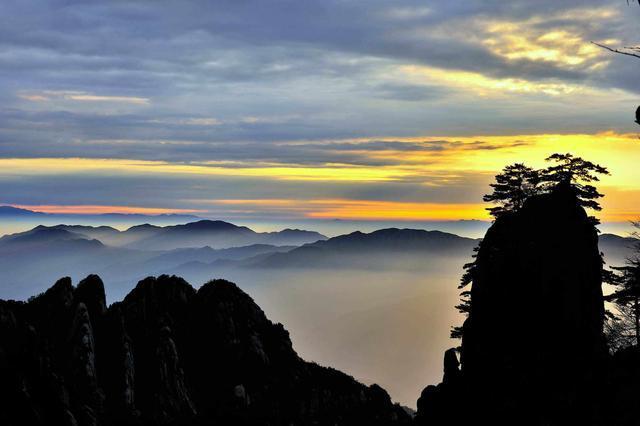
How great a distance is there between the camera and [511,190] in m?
66.6

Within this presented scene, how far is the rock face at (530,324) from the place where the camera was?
4103 cm

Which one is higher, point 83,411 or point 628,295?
point 628,295

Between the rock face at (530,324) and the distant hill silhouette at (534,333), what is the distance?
0.21ft

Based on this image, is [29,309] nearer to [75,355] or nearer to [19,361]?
[75,355]

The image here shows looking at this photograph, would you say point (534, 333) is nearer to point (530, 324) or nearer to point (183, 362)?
point (530, 324)

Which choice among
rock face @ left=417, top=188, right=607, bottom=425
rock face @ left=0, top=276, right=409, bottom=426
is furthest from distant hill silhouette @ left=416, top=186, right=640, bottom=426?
rock face @ left=0, top=276, right=409, bottom=426

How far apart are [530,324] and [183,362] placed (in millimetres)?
29561

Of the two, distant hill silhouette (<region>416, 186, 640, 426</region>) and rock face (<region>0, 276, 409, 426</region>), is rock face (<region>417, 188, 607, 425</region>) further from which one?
rock face (<region>0, 276, 409, 426</region>)

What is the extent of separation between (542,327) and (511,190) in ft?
82.4

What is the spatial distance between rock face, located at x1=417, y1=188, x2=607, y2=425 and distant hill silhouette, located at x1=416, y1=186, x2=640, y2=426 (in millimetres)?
64

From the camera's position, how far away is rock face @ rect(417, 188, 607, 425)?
41031 millimetres

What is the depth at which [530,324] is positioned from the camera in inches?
1729

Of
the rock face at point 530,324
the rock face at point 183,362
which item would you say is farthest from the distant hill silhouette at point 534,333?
the rock face at point 183,362

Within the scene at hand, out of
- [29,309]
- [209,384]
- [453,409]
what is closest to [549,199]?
[453,409]
